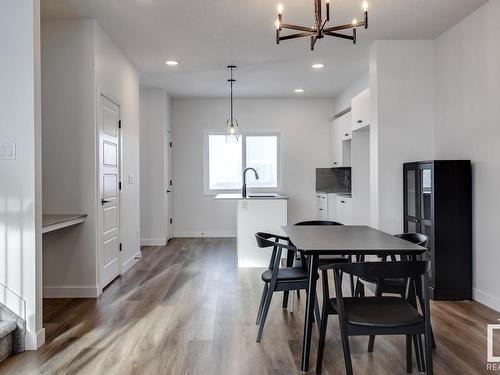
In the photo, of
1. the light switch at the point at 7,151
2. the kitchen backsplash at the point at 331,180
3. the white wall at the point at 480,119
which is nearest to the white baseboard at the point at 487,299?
the white wall at the point at 480,119

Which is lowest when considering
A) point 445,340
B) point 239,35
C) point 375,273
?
point 445,340

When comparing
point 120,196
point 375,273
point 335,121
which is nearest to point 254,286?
point 120,196

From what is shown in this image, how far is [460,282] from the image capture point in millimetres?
3654

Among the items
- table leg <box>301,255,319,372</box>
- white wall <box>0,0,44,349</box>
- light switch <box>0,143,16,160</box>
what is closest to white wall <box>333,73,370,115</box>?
table leg <box>301,255,319,372</box>

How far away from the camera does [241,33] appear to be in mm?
4145

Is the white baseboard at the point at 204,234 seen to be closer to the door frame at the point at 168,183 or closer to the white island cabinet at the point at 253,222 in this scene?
the door frame at the point at 168,183

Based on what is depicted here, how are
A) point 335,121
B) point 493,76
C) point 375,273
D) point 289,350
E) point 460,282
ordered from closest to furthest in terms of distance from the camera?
point 375,273 < point 289,350 < point 493,76 < point 460,282 < point 335,121

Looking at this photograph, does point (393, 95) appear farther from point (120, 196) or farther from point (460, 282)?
point (120, 196)

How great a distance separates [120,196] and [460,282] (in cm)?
369

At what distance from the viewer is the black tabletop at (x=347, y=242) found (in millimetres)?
2204

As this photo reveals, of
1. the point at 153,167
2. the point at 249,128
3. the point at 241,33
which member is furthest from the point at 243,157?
the point at 241,33

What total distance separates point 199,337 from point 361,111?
3457 mm

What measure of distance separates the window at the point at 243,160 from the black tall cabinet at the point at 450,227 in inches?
163

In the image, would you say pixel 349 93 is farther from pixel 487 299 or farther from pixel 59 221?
pixel 59 221
